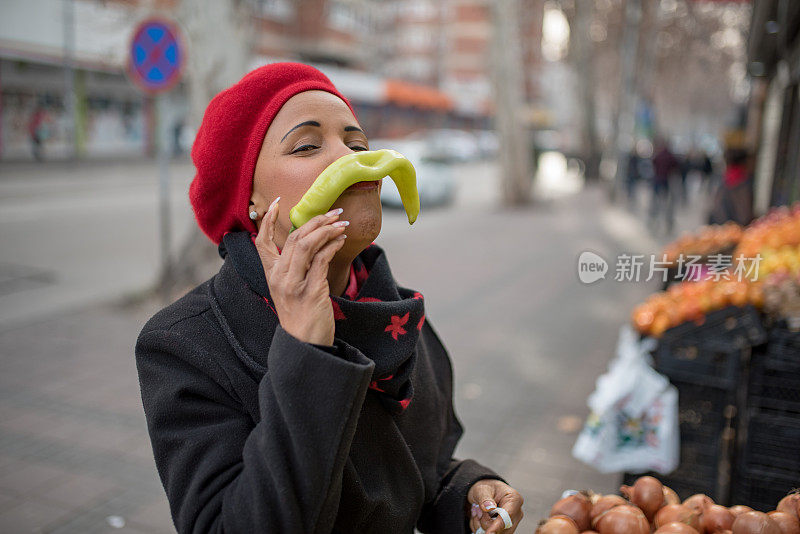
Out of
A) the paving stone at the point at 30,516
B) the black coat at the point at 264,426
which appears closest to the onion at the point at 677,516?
the black coat at the point at 264,426

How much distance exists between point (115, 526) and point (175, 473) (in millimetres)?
2518

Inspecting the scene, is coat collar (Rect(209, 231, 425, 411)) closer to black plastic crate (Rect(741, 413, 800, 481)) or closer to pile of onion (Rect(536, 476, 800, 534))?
pile of onion (Rect(536, 476, 800, 534))

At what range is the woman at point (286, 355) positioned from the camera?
1188mm

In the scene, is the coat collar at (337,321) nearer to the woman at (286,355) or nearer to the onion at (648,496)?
the woman at (286,355)

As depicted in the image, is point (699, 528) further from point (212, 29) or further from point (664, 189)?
point (664, 189)

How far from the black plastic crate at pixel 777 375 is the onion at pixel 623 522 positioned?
1.70 m

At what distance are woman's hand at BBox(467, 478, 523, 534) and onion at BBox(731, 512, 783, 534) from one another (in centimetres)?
59

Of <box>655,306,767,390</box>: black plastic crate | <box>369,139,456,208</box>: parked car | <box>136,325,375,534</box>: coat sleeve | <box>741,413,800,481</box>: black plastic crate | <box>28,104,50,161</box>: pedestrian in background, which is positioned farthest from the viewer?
<box>28,104,50,161</box>: pedestrian in background

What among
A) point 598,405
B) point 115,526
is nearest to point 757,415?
point 598,405

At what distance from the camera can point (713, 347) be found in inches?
132

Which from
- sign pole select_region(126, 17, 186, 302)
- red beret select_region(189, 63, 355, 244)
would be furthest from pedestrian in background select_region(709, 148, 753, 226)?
red beret select_region(189, 63, 355, 244)

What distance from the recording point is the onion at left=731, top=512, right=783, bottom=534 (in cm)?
171
